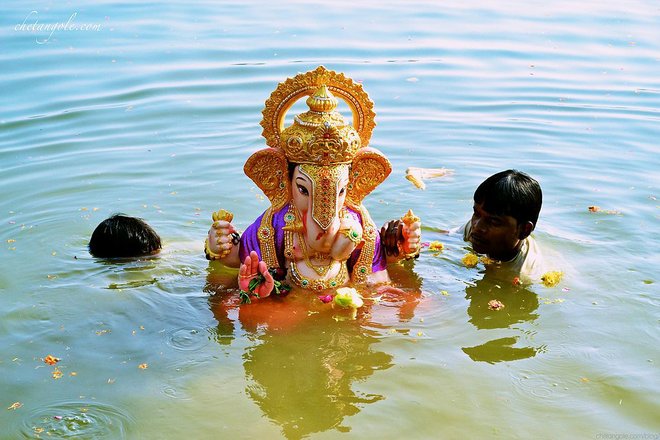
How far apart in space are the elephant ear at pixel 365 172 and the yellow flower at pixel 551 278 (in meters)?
1.44

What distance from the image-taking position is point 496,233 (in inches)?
236

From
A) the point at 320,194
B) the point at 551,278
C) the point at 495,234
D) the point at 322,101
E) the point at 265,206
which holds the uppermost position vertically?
the point at 322,101

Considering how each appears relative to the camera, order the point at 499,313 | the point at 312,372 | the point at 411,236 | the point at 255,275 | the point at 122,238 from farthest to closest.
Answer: the point at 122,238, the point at 499,313, the point at 411,236, the point at 255,275, the point at 312,372

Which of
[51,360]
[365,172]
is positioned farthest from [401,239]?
[51,360]

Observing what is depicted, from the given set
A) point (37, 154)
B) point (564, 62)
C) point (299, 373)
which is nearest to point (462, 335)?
point (299, 373)

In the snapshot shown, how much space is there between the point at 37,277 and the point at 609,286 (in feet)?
13.1

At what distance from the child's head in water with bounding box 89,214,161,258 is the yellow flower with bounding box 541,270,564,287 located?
281 cm

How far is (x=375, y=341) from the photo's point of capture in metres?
5.30

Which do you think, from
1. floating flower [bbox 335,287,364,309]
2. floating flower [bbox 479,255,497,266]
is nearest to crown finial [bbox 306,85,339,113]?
floating flower [bbox 335,287,364,309]

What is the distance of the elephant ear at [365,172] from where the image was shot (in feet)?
18.0

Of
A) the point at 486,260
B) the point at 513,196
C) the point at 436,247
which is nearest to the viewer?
the point at 513,196

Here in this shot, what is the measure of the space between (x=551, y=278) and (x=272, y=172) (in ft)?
6.95

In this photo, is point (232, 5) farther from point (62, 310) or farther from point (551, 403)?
point (551, 403)

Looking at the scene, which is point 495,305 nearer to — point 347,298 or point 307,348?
point 347,298
